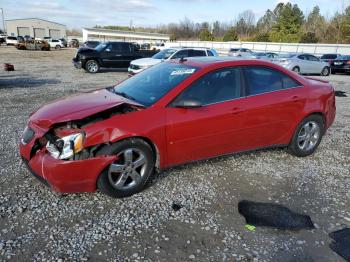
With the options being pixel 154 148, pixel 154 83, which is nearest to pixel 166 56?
pixel 154 83

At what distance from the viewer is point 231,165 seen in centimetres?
504

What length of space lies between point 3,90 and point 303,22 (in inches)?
2993

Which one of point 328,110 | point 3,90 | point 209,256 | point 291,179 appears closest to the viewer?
point 209,256

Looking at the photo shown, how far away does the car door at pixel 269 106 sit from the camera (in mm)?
4754

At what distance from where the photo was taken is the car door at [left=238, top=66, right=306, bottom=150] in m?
4.75

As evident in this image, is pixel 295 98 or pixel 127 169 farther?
pixel 295 98

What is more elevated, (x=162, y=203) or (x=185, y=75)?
(x=185, y=75)

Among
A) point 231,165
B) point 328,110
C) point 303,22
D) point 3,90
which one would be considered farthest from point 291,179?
point 303,22

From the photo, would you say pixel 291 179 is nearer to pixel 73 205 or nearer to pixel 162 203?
pixel 162 203

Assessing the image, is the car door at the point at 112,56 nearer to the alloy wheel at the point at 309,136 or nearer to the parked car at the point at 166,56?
the parked car at the point at 166,56

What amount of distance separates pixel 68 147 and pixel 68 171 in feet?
0.85

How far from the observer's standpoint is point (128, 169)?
392 centimetres

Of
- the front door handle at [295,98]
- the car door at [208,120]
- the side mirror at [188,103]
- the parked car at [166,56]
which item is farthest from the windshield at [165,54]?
the side mirror at [188,103]

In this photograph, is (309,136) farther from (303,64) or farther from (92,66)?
(303,64)
